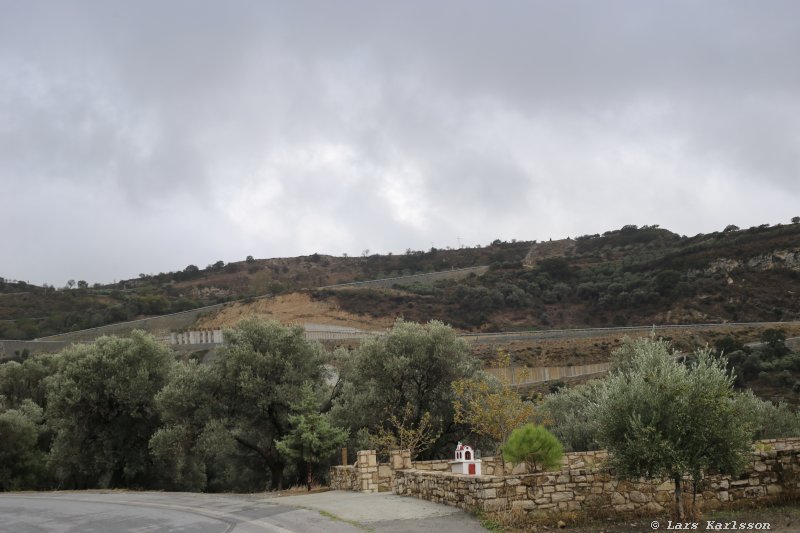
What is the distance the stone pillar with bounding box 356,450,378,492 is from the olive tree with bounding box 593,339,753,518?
9.95 m

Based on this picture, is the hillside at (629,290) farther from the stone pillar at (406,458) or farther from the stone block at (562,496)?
the stone block at (562,496)

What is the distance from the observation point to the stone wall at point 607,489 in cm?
1445

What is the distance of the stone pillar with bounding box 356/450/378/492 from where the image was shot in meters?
21.5

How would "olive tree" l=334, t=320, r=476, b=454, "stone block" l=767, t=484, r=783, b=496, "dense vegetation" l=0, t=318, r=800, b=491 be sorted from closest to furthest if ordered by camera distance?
"stone block" l=767, t=484, r=783, b=496 < "dense vegetation" l=0, t=318, r=800, b=491 < "olive tree" l=334, t=320, r=476, b=454

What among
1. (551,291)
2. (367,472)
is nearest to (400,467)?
(367,472)

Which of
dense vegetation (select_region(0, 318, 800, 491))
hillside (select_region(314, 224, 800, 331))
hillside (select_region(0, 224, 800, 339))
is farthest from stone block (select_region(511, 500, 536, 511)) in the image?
hillside (select_region(0, 224, 800, 339))

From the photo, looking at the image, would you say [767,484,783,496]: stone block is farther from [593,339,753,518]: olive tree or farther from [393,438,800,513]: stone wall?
[593,339,753,518]: olive tree

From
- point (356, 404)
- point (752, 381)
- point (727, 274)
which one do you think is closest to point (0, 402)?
point (356, 404)

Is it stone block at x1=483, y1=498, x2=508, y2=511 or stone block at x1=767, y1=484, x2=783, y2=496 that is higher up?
stone block at x1=483, y1=498, x2=508, y2=511

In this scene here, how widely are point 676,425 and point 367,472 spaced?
1133 cm

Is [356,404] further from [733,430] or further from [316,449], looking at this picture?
[733,430]

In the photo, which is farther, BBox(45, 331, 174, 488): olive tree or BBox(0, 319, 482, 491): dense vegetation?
BBox(45, 331, 174, 488): olive tree

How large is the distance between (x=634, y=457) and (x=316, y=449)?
15.4 meters

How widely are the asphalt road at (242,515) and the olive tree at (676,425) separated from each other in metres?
3.41
